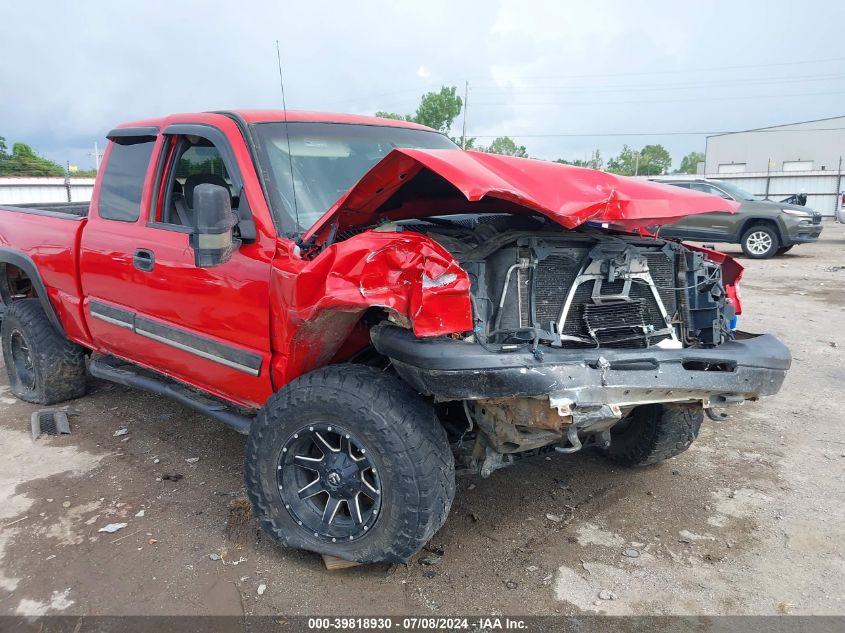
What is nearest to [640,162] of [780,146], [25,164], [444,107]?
[780,146]

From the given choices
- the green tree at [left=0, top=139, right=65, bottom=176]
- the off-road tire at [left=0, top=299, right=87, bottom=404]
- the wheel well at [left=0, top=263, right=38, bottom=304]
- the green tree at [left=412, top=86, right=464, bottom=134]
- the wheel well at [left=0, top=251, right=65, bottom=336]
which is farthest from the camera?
the green tree at [left=412, top=86, right=464, bottom=134]

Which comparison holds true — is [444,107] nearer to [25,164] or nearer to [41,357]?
[25,164]

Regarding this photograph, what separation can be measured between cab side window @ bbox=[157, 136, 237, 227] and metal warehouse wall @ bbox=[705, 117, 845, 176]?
4784 cm

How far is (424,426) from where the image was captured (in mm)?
2584

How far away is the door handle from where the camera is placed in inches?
138

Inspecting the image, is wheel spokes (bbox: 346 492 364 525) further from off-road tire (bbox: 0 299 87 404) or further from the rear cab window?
off-road tire (bbox: 0 299 87 404)

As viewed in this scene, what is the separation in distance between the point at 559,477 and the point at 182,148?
2.81 metres

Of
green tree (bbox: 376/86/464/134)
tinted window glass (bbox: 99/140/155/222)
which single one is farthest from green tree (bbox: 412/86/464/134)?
tinted window glass (bbox: 99/140/155/222)

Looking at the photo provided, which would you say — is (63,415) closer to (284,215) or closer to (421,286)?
(284,215)

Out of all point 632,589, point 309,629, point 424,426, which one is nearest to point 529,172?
point 424,426

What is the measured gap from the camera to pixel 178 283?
3346mm

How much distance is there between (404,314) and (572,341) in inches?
28.0

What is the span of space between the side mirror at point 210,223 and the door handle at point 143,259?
103 cm

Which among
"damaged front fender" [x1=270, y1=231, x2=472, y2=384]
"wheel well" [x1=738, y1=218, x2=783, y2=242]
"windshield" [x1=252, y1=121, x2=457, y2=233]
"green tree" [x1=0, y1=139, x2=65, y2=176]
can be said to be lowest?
"wheel well" [x1=738, y1=218, x2=783, y2=242]
